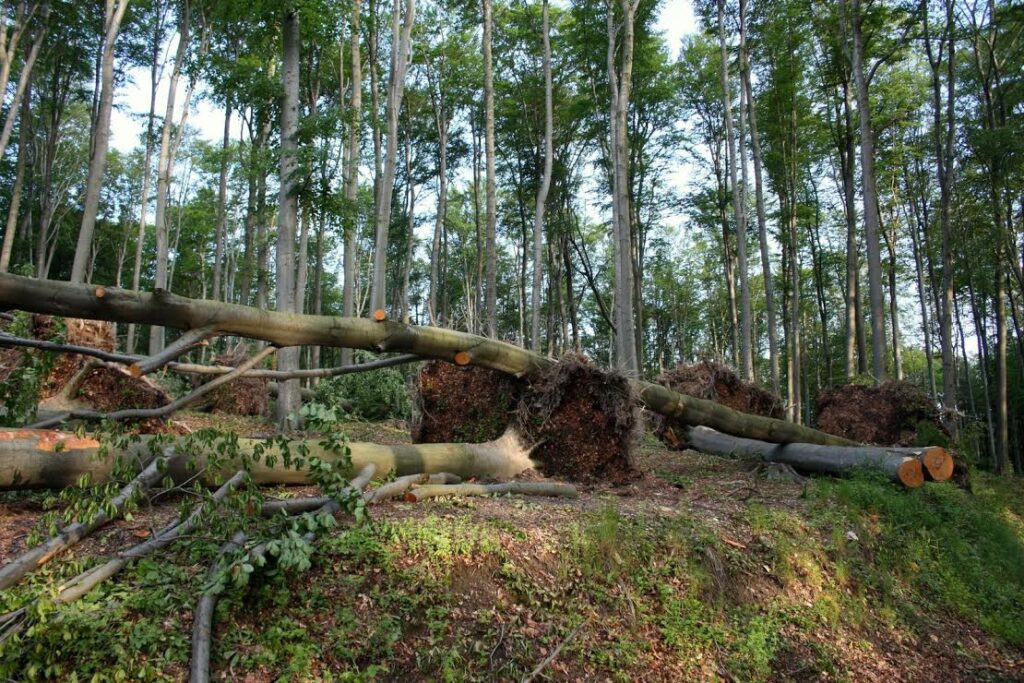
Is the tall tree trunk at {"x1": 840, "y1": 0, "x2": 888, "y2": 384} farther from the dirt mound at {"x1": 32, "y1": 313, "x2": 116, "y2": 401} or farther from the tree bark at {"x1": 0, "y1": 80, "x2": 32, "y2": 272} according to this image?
the tree bark at {"x1": 0, "y1": 80, "x2": 32, "y2": 272}

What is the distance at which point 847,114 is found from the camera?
19469mm

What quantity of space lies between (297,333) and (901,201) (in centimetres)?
2714

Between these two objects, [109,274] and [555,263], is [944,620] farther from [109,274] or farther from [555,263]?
[109,274]

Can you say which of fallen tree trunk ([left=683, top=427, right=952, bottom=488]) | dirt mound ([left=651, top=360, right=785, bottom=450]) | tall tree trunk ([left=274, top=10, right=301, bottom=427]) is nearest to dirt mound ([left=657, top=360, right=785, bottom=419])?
dirt mound ([left=651, top=360, right=785, bottom=450])

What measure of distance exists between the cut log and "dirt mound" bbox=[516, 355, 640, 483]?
1120 mm

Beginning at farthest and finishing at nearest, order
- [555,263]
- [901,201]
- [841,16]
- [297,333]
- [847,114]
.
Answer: [555,263], [901,201], [847,114], [841,16], [297,333]

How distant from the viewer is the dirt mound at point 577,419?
7.56m

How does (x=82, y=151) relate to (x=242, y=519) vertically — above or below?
above

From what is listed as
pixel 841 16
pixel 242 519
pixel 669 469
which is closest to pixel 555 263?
pixel 841 16

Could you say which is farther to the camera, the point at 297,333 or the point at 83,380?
the point at 83,380

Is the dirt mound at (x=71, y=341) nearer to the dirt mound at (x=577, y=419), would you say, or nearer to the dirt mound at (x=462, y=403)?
the dirt mound at (x=462, y=403)

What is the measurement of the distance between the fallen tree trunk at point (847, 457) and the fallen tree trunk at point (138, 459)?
5.43 meters

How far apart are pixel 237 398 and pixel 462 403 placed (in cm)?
813

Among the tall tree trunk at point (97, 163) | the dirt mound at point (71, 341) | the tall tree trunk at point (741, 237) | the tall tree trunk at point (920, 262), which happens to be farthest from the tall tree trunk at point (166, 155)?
the tall tree trunk at point (920, 262)
